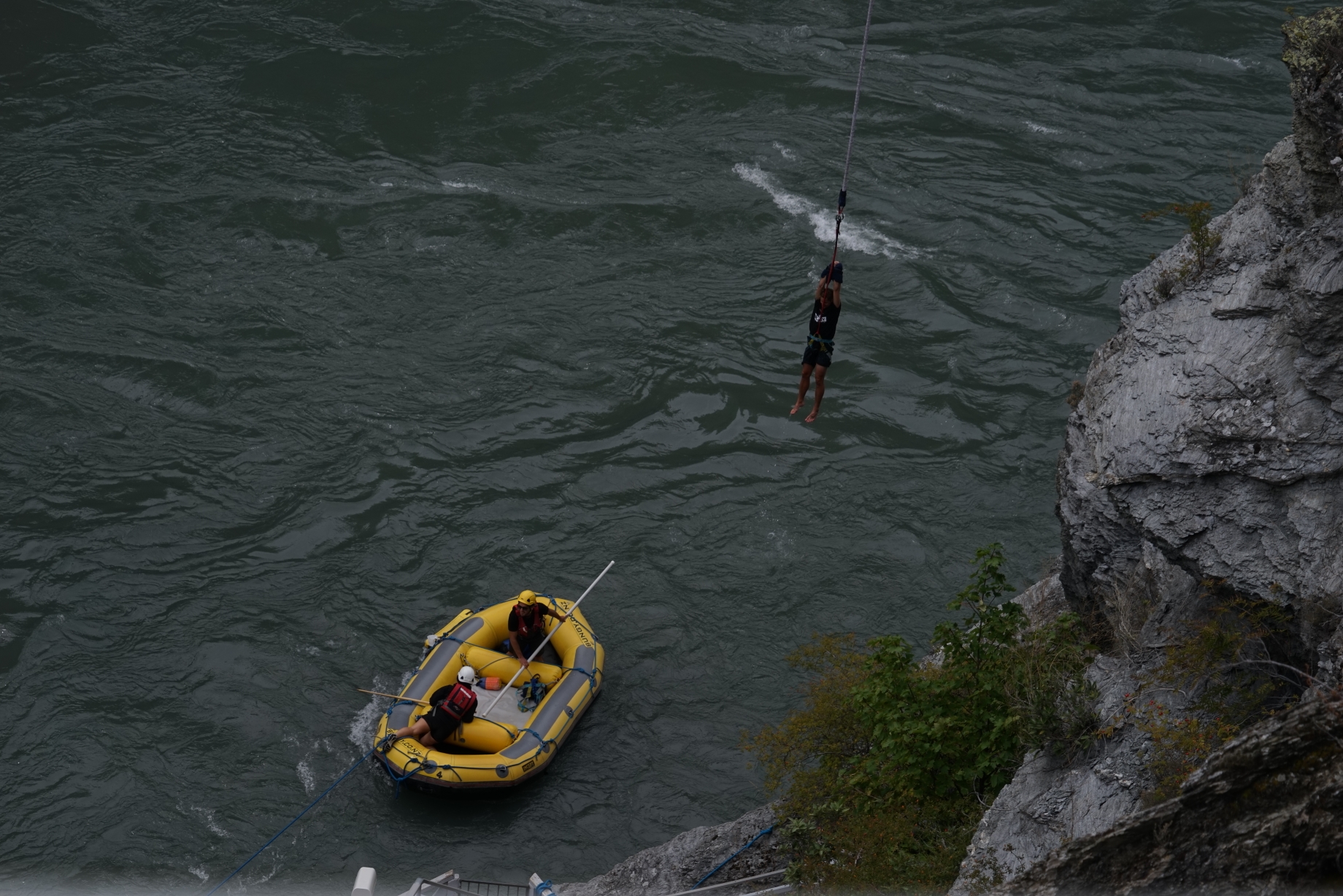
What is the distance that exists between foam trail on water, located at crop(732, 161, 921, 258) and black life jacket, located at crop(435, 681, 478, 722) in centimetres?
1078

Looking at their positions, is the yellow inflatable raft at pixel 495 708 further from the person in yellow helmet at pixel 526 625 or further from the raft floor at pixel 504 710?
the person in yellow helmet at pixel 526 625

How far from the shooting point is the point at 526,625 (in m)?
14.1

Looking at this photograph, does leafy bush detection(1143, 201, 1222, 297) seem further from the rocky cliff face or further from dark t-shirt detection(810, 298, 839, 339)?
dark t-shirt detection(810, 298, 839, 339)

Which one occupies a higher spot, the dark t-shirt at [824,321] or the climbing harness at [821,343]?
the dark t-shirt at [824,321]

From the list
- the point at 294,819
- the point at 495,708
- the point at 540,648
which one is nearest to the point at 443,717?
the point at 495,708

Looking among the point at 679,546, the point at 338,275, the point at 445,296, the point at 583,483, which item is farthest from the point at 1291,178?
the point at 338,275

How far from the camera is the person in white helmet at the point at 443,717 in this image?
42.9 feet

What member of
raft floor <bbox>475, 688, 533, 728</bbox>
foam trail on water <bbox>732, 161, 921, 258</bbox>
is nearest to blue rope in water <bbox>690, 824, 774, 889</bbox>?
raft floor <bbox>475, 688, 533, 728</bbox>

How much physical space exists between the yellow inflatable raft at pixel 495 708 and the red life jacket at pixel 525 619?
282 millimetres

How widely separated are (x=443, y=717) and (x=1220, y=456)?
8665mm

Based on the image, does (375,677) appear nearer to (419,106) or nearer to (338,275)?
(338,275)

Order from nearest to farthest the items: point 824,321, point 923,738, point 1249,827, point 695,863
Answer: point 1249,827, point 923,738, point 695,863, point 824,321

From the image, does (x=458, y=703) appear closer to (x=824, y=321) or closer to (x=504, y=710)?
(x=504, y=710)

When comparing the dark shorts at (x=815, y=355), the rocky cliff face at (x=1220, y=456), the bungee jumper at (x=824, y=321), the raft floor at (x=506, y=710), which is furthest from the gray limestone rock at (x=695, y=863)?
the dark shorts at (x=815, y=355)
